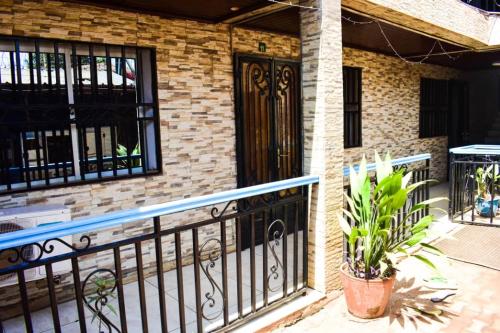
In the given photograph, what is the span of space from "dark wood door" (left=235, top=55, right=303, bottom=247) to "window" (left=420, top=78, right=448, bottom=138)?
14.9 ft

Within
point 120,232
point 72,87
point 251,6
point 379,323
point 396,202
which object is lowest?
point 379,323

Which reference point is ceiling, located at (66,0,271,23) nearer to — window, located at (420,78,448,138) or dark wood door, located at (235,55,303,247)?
dark wood door, located at (235,55,303,247)

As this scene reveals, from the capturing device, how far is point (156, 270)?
3875mm

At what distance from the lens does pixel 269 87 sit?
16.9 feet

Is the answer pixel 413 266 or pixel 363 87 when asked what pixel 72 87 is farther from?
pixel 363 87

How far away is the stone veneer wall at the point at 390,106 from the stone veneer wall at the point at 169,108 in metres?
2.48

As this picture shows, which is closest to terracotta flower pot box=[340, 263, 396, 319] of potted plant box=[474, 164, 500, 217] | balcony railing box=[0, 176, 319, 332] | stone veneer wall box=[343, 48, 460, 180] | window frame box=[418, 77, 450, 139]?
balcony railing box=[0, 176, 319, 332]

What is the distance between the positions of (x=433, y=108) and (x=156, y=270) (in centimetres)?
781

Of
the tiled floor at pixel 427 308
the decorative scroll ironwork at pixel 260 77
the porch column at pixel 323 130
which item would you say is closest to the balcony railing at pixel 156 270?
the porch column at pixel 323 130

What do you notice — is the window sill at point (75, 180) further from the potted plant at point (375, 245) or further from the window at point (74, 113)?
the potted plant at point (375, 245)

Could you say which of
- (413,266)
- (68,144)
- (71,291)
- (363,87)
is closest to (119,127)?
(68,144)

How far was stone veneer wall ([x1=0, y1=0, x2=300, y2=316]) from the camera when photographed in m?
3.51

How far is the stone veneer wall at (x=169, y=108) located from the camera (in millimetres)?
3512

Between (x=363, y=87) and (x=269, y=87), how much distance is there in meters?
2.54
